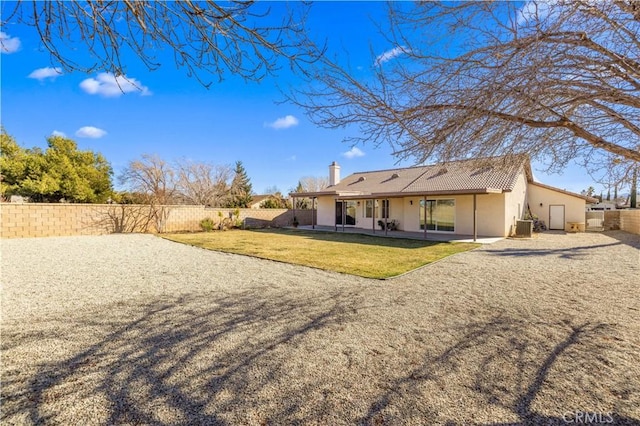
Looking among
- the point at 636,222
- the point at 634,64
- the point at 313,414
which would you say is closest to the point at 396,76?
the point at 634,64

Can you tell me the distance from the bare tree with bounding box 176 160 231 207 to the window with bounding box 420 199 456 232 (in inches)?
899

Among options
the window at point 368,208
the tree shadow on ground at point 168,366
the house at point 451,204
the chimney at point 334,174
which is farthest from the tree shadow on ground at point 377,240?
the chimney at point 334,174

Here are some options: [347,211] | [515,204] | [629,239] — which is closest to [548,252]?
[515,204]

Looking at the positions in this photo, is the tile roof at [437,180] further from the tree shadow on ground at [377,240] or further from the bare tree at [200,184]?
the bare tree at [200,184]

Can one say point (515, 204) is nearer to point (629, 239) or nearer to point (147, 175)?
point (629, 239)

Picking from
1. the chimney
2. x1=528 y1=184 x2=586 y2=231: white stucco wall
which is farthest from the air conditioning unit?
the chimney

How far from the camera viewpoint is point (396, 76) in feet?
10.5

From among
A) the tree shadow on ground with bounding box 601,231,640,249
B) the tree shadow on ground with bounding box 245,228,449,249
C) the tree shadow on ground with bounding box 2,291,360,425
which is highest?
the tree shadow on ground with bounding box 601,231,640,249

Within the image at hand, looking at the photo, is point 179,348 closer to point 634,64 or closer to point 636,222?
point 634,64

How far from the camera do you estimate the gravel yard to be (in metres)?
2.37

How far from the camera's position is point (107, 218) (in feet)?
53.7

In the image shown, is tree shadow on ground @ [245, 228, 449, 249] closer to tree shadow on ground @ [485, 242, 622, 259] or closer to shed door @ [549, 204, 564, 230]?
tree shadow on ground @ [485, 242, 622, 259]

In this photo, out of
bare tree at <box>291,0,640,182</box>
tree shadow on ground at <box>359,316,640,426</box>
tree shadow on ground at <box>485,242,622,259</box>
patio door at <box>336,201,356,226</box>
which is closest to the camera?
tree shadow on ground at <box>359,316,640,426</box>

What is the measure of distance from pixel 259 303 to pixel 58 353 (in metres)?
2.57
